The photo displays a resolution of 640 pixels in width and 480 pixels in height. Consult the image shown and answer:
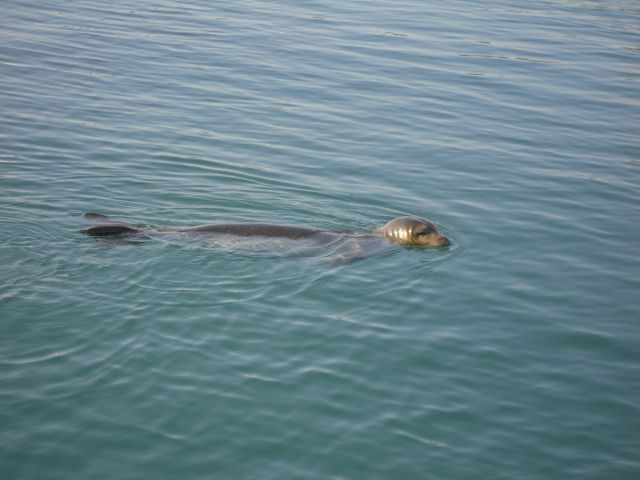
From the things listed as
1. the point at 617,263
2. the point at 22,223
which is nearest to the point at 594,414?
the point at 617,263

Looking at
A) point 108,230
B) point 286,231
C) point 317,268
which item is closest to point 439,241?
point 317,268

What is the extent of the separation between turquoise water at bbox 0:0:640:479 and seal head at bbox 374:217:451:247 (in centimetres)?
21

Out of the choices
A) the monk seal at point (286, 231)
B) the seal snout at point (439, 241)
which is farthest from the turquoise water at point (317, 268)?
the monk seal at point (286, 231)

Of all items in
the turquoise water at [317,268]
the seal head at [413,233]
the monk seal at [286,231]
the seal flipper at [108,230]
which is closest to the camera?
the turquoise water at [317,268]

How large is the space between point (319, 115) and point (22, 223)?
8.33m

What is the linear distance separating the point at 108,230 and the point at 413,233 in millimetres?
4335

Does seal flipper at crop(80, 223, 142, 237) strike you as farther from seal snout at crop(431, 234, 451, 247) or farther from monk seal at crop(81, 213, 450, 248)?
seal snout at crop(431, 234, 451, 247)

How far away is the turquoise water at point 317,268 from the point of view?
8.48 metres

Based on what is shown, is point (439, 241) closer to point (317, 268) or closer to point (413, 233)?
point (413, 233)

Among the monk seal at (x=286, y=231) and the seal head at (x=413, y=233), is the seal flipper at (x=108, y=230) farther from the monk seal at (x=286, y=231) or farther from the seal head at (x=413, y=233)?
the seal head at (x=413, y=233)

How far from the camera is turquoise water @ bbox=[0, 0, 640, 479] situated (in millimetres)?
8484

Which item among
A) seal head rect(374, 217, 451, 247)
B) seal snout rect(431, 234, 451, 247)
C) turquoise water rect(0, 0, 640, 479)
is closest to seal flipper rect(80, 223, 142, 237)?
turquoise water rect(0, 0, 640, 479)

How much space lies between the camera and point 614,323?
1124 centimetres

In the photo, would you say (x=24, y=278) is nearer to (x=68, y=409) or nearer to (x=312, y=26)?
(x=68, y=409)
